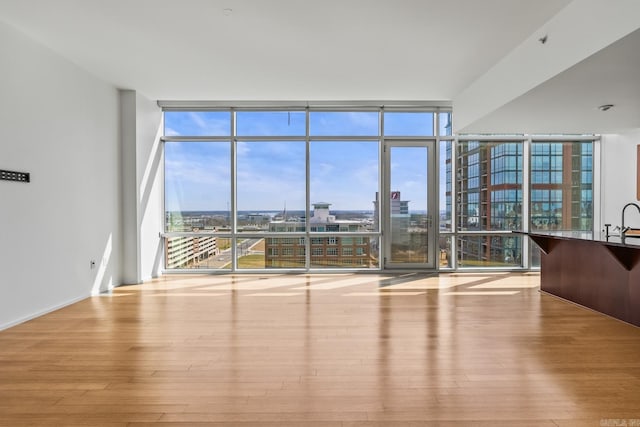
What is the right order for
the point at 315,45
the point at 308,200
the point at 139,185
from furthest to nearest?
the point at 308,200
the point at 139,185
the point at 315,45

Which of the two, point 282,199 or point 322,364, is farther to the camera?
point 282,199

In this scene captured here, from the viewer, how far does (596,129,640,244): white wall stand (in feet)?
21.4

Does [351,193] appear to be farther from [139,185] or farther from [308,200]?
[139,185]

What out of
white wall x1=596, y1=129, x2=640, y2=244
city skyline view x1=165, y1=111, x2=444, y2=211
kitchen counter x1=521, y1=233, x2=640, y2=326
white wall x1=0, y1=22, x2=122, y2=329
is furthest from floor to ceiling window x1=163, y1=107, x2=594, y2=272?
kitchen counter x1=521, y1=233, x2=640, y2=326

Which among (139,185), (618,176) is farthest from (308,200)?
(618,176)

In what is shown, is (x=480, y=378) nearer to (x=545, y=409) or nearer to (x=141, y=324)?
(x=545, y=409)

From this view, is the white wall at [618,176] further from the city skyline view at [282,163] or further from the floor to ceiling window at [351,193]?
the city skyline view at [282,163]

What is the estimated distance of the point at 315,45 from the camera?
4.27 m

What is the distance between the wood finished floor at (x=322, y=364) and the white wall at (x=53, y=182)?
50cm

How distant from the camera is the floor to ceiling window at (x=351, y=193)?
703cm

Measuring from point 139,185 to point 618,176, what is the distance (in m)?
8.58

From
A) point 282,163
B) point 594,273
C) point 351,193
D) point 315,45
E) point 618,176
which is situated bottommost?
point 594,273

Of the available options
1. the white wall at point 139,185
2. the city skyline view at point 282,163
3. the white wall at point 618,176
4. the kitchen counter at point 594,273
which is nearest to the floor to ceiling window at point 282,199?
the city skyline view at point 282,163

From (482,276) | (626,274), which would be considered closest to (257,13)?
(626,274)
